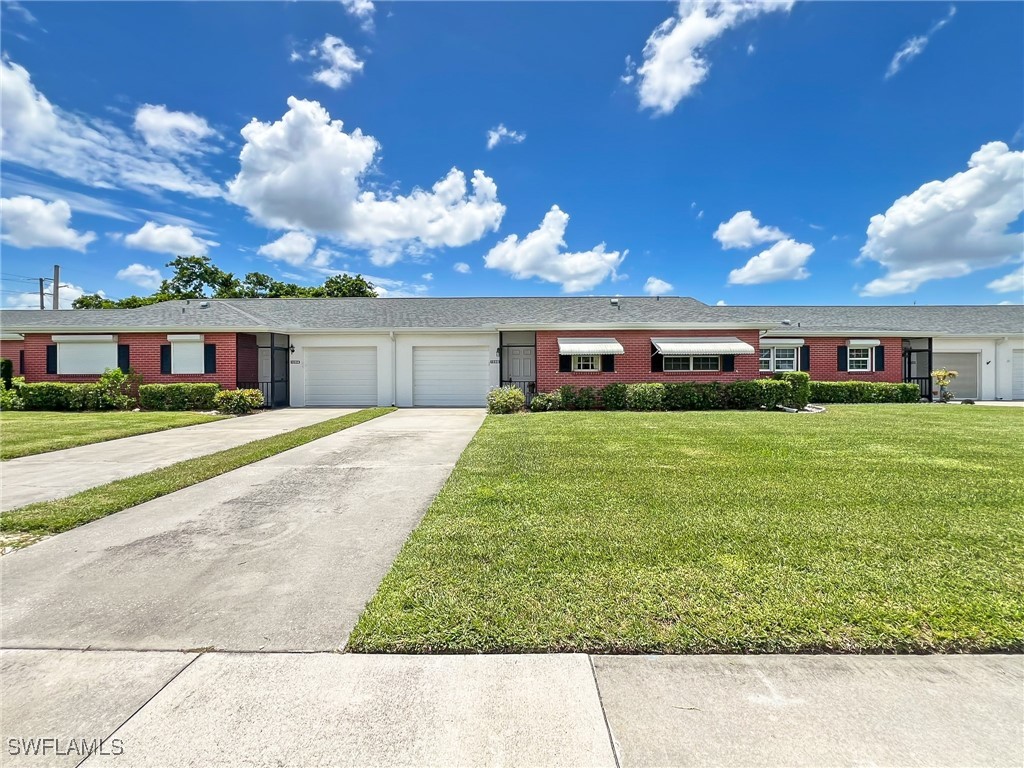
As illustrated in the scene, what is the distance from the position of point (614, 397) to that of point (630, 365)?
1.70 m

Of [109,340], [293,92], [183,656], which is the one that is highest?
[293,92]

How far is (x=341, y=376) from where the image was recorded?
18.5 metres

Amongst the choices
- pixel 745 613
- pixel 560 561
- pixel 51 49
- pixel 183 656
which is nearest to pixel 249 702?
pixel 183 656

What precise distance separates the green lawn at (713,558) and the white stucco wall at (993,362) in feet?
62.4

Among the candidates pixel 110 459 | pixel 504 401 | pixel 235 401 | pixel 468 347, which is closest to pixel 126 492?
pixel 110 459

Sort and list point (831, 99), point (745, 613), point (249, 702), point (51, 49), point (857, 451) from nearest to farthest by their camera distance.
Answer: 1. point (249, 702)
2. point (745, 613)
3. point (857, 451)
4. point (51, 49)
5. point (831, 99)

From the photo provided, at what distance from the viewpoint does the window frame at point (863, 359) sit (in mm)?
19750

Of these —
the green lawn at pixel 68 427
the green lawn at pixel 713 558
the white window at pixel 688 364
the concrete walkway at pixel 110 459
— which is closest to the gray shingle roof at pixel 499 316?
the white window at pixel 688 364

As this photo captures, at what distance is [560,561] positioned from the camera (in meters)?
3.52

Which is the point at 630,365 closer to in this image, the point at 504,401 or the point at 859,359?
the point at 504,401

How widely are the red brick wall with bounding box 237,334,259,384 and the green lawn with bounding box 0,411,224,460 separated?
3010 mm

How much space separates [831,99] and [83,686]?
20886mm

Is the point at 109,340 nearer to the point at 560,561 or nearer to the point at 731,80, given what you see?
the point at 560,561

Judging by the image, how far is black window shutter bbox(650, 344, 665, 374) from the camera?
16.8 m
